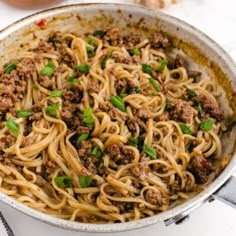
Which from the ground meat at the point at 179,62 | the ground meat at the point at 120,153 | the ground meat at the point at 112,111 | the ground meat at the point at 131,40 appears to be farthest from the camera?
the ground meat at the point at 131,40

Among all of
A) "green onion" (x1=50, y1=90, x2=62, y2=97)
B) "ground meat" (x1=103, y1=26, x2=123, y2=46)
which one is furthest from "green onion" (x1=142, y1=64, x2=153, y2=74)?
"green onion" (x1=50, y1=90, x2=62, y2=97)

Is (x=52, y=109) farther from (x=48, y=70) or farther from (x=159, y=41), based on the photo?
(x=159, y=41)

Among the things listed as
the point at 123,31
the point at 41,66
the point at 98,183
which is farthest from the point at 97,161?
the point at 123,31

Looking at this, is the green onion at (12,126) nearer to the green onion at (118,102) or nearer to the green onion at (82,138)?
the green onion at (82,138)

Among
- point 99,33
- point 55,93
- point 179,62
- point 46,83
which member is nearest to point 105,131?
point 55,93

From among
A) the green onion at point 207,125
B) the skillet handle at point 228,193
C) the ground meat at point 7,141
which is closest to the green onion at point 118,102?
the green onion at point 207,125

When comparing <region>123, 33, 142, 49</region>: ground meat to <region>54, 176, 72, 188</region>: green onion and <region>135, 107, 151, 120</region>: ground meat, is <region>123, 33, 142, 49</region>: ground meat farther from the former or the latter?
<region>54, 176, 72, 188</region>: green onion

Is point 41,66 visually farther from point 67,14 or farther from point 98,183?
point 98,183
